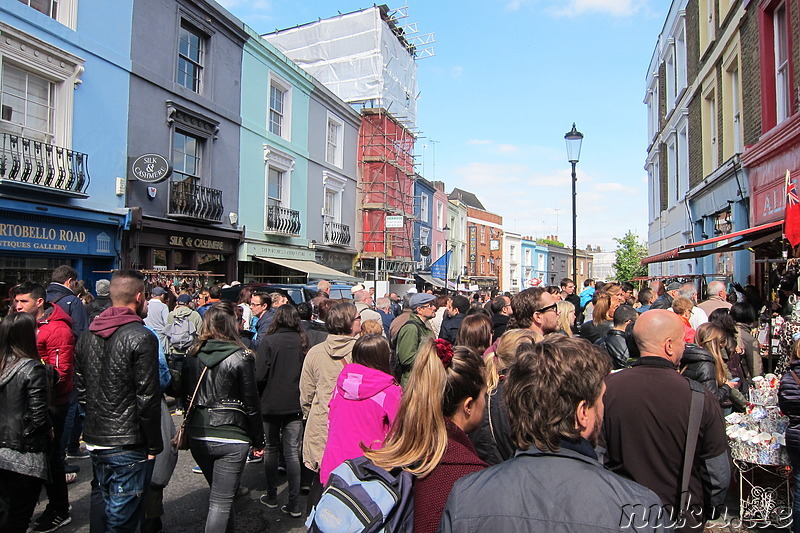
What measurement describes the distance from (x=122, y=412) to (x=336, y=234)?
62.5 feet

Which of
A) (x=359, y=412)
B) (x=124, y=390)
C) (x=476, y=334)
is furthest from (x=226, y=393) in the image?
(x=476, y=334)

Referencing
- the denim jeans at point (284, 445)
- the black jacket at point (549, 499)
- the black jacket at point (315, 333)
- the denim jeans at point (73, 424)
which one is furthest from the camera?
the black jacket at point (315, 333)

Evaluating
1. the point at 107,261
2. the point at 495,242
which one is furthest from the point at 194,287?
the point at 495,242

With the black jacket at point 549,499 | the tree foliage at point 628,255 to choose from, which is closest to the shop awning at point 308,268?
the black jacket at point 549,499

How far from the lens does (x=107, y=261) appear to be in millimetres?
12031

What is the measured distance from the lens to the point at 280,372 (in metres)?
5.07

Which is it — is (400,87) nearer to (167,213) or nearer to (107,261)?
(167,213)

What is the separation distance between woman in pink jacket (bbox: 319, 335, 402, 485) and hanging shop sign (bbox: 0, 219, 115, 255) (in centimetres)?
944

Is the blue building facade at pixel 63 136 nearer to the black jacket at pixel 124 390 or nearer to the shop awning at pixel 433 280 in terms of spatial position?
the black jacket at pixel 124 390

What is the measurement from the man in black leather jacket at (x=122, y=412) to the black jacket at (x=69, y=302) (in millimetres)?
3451

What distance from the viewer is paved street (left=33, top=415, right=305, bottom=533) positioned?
451cm

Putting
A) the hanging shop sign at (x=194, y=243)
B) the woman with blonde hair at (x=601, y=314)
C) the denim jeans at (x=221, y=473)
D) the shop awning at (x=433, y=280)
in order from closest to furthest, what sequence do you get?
the denim jeans at (x=221, y=473), the woman with blonde hair at (x=601, y=314), the hanging shop sign at (x=194, y=243), the shop awning at (x=433, y=280)

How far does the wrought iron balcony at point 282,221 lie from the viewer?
17.8 m

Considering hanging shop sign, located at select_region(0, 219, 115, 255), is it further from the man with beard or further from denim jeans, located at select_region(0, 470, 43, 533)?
the man with beard
